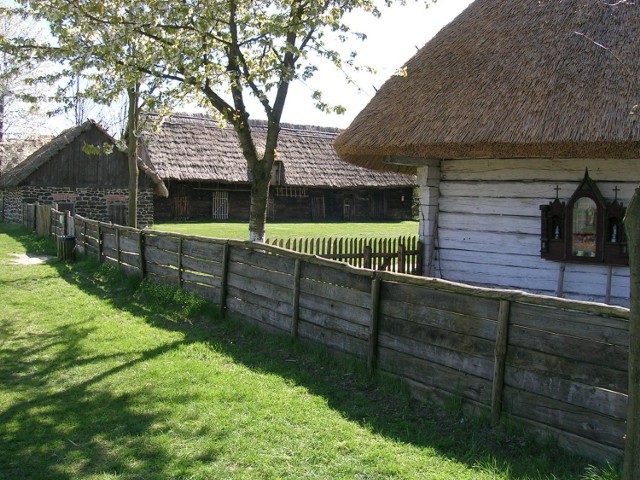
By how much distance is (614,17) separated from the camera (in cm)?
902

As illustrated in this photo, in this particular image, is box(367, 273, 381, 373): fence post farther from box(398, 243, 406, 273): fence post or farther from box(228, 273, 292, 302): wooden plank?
box(398, 243, 406, 273): fence post

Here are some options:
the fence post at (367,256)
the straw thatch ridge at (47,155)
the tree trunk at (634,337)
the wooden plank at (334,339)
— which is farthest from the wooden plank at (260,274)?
the straw thatch ridge at (47,155)

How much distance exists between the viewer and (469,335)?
16.2 feet

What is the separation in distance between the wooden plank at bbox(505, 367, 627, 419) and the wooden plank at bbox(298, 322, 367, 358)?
169 cm

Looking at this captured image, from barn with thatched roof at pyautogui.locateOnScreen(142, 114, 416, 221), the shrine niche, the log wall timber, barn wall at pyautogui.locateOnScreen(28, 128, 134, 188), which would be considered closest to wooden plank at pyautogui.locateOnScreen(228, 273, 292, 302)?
the log wall timber

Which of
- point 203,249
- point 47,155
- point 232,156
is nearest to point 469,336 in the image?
point 203,249

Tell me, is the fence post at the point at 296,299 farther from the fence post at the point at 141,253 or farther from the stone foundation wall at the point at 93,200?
the stone foundation wall at the point at 93,200

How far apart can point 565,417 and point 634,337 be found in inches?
56.0

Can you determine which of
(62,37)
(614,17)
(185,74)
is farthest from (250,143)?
(614,17)

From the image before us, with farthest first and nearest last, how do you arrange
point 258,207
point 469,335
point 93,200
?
point 93,200 → point 258,207 → point 469,335

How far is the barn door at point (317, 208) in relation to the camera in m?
37.7

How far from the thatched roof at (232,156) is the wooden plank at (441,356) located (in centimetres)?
2537

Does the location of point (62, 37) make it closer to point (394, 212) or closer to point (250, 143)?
point (250, 143)

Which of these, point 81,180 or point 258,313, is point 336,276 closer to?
point 258,313
